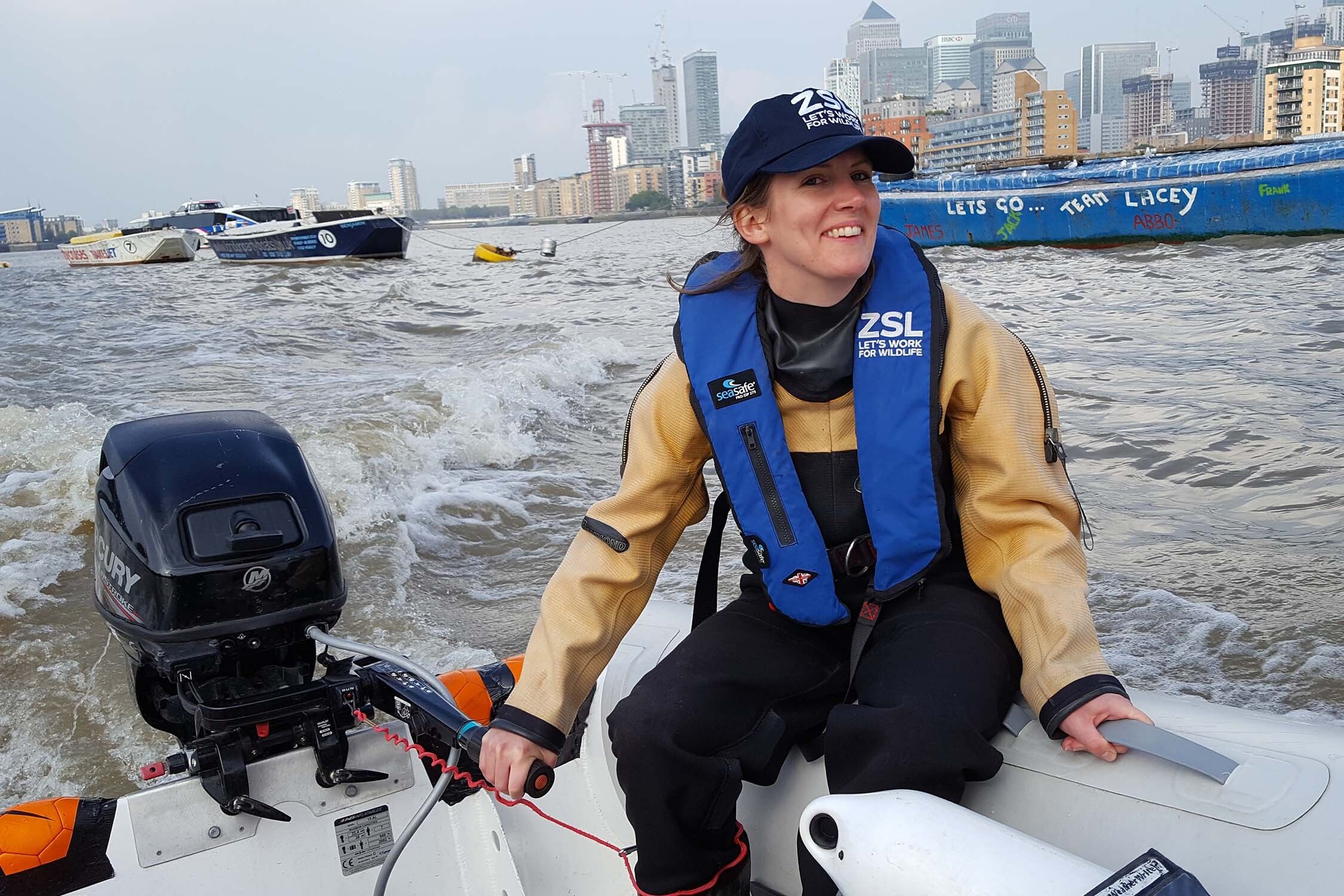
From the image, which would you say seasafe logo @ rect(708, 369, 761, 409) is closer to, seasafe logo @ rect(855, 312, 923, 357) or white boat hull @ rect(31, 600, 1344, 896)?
seasafe logo @ rect(855, 312, 923, 357)

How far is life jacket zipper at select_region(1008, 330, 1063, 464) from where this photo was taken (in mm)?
1569

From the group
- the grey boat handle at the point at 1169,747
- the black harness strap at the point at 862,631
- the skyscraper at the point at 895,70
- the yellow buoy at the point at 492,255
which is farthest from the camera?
the skyscraper at the point at 895,70

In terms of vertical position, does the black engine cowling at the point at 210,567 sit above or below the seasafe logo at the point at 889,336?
below

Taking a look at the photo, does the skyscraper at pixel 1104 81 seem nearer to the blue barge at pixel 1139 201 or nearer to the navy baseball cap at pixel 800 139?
the blue barge at pixel 1139 201

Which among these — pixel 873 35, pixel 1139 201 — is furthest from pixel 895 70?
pixel 1139 201

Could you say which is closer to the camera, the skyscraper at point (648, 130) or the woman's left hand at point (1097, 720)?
the woman's left hand at point (1097, 720)

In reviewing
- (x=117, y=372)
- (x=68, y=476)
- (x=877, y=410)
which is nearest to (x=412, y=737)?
(x=877, y=410)

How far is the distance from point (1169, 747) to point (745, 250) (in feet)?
3.19

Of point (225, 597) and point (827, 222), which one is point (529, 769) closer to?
point (225, 597)

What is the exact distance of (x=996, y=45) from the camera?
124 m

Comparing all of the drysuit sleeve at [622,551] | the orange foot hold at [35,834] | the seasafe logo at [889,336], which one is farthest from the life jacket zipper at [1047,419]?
the orange foot hold at [35,834]

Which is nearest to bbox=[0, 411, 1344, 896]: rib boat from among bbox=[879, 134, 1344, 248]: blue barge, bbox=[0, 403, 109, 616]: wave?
bbox=[0, 403, 109, 616]: wave

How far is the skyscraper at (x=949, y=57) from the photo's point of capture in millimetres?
117250

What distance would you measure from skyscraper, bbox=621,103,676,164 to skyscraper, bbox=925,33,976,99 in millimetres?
35577
